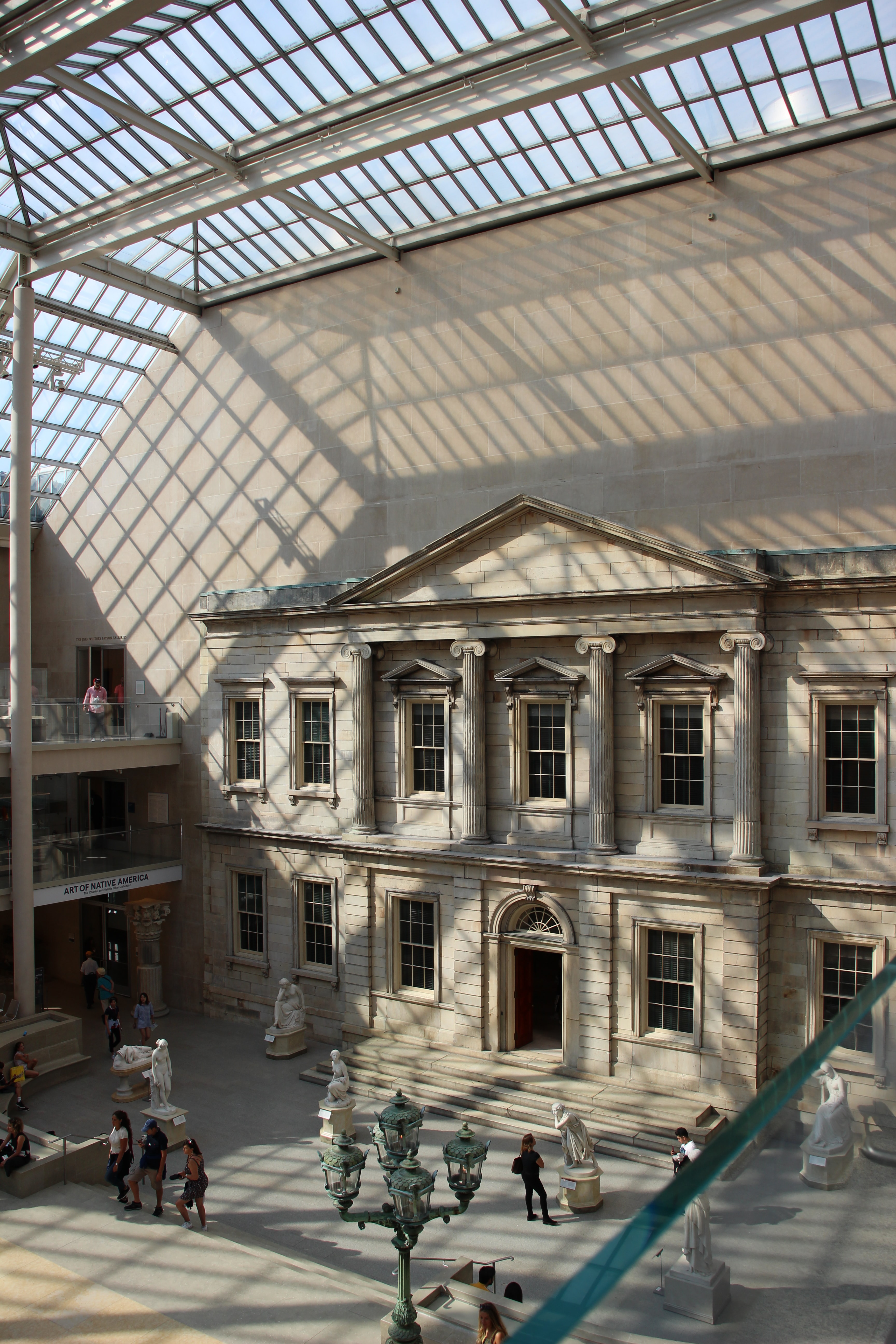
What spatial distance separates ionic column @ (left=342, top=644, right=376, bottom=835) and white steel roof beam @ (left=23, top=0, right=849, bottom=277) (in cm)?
1035

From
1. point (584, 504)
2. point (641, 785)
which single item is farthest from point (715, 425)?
point (641, 785)

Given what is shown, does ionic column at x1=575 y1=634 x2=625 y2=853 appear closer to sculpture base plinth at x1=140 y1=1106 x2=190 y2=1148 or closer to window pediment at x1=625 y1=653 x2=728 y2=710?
window pediment at x1=625 y1=653 x2=728 y2=710

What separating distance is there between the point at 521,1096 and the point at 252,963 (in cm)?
944

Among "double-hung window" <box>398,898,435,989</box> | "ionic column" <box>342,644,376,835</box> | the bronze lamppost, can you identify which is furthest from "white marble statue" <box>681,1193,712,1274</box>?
"ionic column" <box>342,644,376,835</box>

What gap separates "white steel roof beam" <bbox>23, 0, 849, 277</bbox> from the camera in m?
15.9

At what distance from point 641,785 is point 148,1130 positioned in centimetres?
1109

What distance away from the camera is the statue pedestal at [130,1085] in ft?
71.7

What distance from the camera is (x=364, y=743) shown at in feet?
79.0

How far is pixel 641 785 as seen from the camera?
20562mm

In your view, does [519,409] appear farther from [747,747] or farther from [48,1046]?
[48,1046]

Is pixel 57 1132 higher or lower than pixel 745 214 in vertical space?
lower

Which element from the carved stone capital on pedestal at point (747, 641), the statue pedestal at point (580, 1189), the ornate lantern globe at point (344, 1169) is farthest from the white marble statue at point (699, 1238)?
the carved stone capital on pedestal at point (747, 641)

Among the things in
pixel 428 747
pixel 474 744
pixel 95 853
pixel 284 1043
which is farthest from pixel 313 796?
pixel 95 853

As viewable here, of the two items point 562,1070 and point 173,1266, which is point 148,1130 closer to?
point 173,1266
